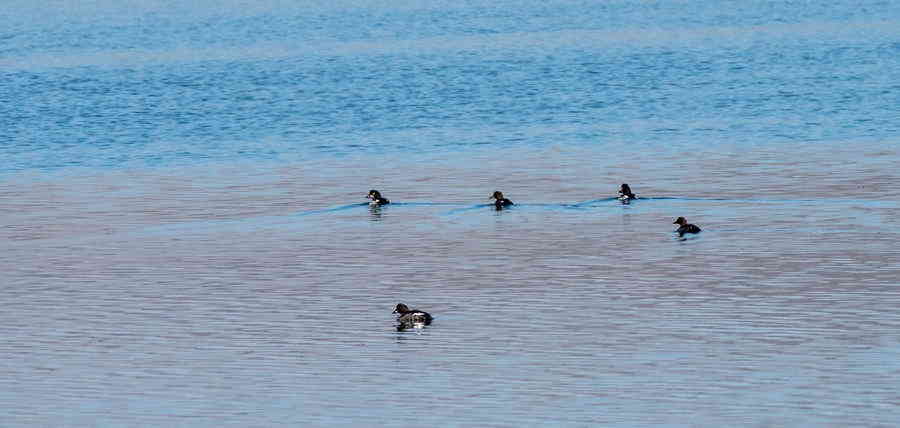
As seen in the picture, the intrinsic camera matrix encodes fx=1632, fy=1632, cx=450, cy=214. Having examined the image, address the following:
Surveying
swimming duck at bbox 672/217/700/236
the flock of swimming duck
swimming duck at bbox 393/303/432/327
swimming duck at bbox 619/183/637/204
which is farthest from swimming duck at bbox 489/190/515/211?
swimming duck at bbox 393/303/432/327

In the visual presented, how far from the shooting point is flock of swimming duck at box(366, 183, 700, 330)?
23.5 m

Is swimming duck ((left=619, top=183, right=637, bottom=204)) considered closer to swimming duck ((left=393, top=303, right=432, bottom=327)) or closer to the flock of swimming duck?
the flock of swimming duck

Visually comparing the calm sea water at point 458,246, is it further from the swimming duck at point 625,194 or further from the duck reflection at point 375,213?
the swimming duck at point 625,194

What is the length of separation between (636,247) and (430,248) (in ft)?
12.5

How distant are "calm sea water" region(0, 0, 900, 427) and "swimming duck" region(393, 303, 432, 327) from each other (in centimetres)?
30

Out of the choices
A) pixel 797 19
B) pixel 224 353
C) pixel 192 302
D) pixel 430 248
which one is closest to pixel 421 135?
pixel 430 248

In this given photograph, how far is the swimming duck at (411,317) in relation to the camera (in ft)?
77.1

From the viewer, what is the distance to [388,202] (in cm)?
3581

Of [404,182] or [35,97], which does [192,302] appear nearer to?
[404,182]

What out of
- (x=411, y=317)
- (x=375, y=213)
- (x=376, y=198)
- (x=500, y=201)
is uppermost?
(x=376, y=198)

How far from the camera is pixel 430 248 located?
30422 millimetres

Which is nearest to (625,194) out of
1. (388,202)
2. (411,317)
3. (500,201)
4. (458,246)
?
(500,201)

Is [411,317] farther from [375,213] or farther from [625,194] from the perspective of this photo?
[625,194]

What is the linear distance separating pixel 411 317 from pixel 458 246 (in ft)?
23.2
